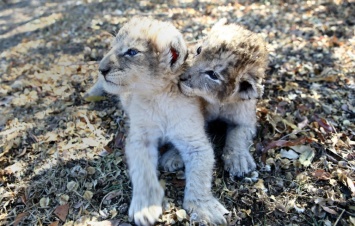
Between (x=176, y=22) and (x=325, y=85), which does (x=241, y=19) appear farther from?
(x=325, y=85)

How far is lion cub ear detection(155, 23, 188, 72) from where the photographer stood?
4.05 meters

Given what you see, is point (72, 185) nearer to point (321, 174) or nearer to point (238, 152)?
point (238, 152)

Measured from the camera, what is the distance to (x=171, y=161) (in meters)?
4.59

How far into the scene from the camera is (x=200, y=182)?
4141 millimetres

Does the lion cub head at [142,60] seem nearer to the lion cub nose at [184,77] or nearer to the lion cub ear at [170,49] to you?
the lion cub ear at [170,49]

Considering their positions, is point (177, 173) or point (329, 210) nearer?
point (329, 210)

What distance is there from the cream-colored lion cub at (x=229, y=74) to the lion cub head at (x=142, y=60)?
0.84 feet

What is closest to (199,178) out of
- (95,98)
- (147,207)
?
(147,207)

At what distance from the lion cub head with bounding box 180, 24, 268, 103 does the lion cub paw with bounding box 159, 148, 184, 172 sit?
81cm

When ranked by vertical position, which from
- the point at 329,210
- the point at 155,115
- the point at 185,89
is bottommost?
the point at 329,210

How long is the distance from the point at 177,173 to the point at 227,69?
4.40ft

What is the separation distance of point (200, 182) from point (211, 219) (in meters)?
0.41

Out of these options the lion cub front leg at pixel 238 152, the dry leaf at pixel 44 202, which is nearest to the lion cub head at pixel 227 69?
the lion cub front leg at pixel 238 152

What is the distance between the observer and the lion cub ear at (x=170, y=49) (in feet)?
13.3
